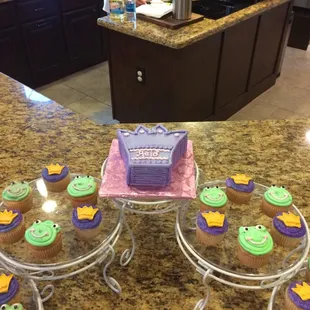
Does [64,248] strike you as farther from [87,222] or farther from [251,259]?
[251,259]

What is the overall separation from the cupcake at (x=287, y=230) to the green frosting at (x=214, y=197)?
0.11 metres

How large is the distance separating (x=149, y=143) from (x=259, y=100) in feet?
9.70

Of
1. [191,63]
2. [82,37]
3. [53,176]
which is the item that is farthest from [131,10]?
[53,176]

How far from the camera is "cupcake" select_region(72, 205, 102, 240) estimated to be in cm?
73

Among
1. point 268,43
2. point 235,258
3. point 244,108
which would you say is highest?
point 235,258

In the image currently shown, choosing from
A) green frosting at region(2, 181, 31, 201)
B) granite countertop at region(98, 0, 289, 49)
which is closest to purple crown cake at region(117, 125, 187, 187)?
green frosting at region(2, 181, 31, 201)

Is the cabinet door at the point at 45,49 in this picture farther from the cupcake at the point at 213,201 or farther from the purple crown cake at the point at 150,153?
the cupcake at the point at 213,201

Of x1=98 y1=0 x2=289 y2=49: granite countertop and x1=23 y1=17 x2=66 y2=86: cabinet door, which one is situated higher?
x1=98 y1=0 x2=289 y2=49: granite countertop

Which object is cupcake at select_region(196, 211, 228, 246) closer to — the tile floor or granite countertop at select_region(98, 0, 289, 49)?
granite countertop at select_region(98, 0, 289, 49)

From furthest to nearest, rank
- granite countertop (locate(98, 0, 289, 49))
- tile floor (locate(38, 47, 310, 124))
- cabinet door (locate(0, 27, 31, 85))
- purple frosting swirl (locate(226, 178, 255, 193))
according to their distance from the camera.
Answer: tile floor (locate(38, 47, 310, 124)) → cabinet door (locate(0, 27, 31, 85)) → granite countertop (locate(98, 0, 289, 49)) → purple frosting swirl (locate(226, 178, 255, 193))

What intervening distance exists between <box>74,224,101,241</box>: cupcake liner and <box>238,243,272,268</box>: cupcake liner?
284mm

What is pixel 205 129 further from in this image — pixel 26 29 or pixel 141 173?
pixel 26 29

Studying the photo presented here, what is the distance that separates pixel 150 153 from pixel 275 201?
0.29 meters

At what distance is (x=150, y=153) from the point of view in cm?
76
